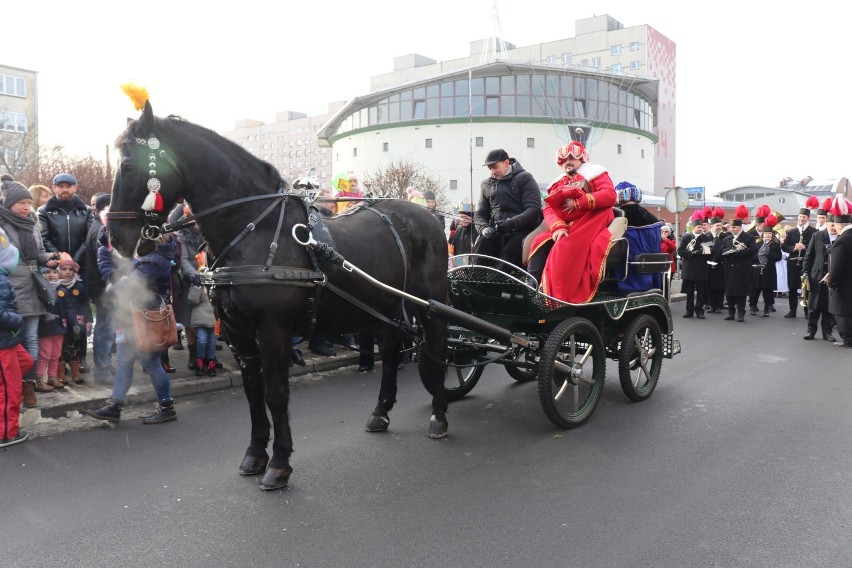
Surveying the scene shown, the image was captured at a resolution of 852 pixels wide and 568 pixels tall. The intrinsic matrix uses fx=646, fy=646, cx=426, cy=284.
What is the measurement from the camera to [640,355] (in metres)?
6.46

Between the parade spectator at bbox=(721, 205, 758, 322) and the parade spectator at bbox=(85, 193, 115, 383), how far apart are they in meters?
11.7

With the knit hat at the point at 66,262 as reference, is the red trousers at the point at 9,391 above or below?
below

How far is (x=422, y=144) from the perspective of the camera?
52.9 m

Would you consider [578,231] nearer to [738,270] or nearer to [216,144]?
[216,144]

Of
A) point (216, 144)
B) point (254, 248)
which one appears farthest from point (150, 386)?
point (216, 144)

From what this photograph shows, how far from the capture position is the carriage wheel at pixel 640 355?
6.13m

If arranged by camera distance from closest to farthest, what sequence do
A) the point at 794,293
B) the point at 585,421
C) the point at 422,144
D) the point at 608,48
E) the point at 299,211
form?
the point at 299,211 → the point at 585,421 → the point at 794,293 → the point at 422,144 → the point at 608,48

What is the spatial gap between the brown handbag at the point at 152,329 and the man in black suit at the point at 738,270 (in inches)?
458

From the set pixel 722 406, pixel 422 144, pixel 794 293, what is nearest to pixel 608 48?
pixel 422 144

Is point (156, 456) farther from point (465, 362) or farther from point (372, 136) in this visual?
point (372, 136)

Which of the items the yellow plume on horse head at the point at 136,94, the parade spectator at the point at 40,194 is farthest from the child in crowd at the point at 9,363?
the parade spectator at the point at 40,194

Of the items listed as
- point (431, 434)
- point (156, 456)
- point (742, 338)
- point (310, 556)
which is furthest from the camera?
point (742, 338)

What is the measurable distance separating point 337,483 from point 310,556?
996mm

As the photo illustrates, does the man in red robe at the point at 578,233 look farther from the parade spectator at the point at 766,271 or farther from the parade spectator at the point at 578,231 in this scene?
the parade spectator at the point at 766,271
